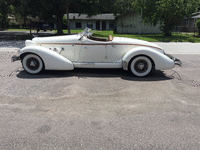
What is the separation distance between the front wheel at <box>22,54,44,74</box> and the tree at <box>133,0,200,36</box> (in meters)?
16.9

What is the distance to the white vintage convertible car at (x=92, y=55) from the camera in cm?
569

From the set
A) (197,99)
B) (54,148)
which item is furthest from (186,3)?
(54,148)

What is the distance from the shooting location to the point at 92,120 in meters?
3.31

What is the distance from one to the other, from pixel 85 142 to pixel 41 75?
144 inches

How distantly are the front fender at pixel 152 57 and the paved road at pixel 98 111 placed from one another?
0.42 m

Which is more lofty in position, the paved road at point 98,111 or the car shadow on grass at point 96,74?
the car shadow on grass at point 96,74

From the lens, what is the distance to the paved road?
2.75m

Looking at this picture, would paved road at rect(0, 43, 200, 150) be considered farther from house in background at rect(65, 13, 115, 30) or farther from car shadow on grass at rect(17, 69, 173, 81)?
house in background at rect(65, 13, 115, 30)

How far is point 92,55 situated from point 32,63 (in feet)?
6.19

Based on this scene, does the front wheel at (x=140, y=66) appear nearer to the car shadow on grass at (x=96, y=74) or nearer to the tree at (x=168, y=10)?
the car shadow on grass at (x=96, y=74)

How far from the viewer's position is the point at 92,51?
591 centimetres

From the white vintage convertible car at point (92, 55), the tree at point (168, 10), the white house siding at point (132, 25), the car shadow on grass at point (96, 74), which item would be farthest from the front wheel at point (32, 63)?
the white house siding at point (132, 25)

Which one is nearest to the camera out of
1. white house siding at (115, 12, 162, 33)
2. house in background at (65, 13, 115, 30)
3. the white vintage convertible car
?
the white vintage convertible car

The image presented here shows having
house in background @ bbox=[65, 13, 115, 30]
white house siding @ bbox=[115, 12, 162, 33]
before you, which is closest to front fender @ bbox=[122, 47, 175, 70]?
white house siding @ bbox=[115, 12, 162, 33]
